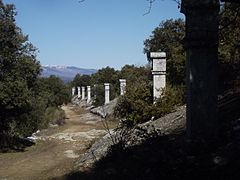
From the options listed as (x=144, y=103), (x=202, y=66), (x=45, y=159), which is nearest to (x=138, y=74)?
(x=144, y=103)

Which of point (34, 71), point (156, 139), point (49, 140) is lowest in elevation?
point (49, 140)

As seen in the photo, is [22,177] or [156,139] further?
[22,177]

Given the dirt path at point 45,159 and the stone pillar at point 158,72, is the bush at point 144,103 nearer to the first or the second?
the stone pillar at point 158,72

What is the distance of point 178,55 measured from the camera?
20078 mm

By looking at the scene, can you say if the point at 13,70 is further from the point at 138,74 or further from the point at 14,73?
the point at 138,74

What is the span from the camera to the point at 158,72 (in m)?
17.3

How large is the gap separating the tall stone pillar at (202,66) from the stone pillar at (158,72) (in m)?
10.6

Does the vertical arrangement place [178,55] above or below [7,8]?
below

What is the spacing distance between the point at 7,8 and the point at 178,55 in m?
7.84

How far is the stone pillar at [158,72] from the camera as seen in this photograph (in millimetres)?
17156

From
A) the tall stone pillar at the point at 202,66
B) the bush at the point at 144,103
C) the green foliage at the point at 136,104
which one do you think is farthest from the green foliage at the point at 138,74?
the tall stone pillar at the point at 202,66

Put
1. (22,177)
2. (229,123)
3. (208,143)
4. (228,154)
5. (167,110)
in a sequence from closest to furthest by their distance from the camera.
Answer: (228,154) → (208,143) → (229,123) → (22,177) → (167,110)

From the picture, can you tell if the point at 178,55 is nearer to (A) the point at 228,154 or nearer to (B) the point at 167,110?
(B) the point at 167,110

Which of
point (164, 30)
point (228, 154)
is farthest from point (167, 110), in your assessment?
point (164, 30)
